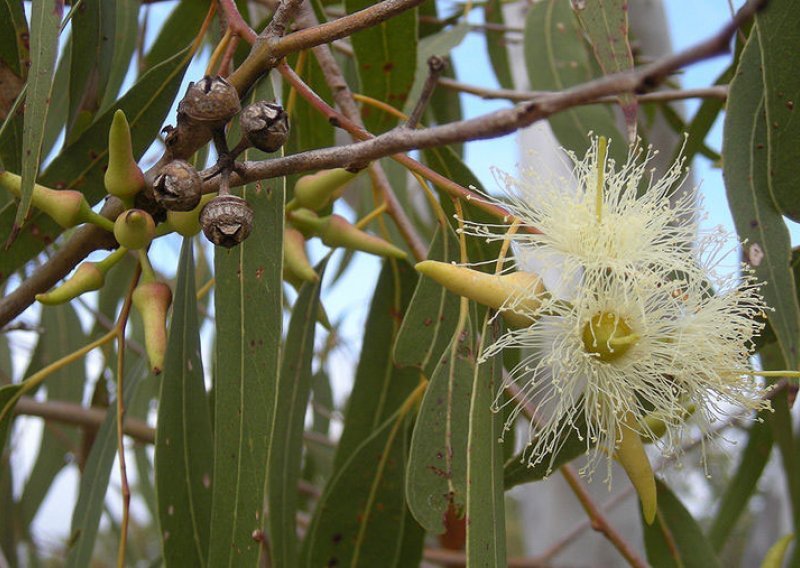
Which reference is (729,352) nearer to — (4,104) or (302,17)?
(302,17)

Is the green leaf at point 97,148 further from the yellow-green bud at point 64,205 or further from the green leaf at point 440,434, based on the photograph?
the green leaf at point 440,434

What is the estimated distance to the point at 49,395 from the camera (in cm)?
179

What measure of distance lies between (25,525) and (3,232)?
37.5 inches

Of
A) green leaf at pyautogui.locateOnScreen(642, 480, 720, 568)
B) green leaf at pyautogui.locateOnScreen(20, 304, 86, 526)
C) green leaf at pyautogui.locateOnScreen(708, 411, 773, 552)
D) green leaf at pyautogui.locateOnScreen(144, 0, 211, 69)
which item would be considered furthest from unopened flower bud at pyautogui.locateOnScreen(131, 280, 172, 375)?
green leaf at pyautogui.locateOnScreen(708, 411, 773, 552)

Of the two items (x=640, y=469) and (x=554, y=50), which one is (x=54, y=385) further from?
(x=640, y=469)

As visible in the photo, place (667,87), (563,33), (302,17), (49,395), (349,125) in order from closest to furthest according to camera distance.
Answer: (349,125)
(302,17)
(563,33)
(49,395)
(667,87)

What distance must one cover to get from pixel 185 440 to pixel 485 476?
0.43 meters

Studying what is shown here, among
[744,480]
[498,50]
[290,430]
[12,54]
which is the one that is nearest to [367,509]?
[290,430]

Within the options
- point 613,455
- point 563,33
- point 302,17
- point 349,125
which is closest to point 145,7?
point 302,17

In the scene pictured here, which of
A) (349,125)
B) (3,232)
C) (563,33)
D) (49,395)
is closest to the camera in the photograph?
(349,125)

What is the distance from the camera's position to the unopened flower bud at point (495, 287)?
0.74m

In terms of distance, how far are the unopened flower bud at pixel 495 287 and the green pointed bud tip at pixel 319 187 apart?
0.73 ft

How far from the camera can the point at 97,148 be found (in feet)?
3.57

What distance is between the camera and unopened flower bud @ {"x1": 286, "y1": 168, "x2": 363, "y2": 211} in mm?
951
